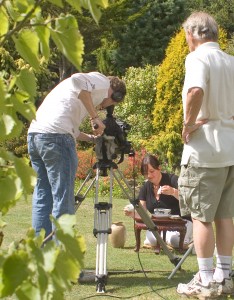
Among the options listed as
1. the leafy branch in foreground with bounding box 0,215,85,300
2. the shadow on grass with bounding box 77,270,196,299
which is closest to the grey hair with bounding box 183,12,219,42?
the shadow on grass with bounding box 77,270,196,299

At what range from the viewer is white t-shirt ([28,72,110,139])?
4.79 meters

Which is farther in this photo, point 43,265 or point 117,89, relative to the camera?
point 117,89

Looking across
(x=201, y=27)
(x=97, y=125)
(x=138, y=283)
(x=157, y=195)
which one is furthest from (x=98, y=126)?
(x=157, y=195)

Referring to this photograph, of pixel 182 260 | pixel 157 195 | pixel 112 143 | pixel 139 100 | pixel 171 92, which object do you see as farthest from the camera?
pixel 139 100

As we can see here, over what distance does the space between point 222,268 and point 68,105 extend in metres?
1.44

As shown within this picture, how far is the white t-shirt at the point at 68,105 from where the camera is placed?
4.79 m

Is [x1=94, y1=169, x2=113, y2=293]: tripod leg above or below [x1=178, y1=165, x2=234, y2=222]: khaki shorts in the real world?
below

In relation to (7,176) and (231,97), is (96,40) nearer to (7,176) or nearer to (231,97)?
(231,97)

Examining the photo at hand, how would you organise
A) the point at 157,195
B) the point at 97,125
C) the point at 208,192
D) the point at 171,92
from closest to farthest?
the point at 208,192
the point at 97,125
the point at 157,195
the point at 171,92

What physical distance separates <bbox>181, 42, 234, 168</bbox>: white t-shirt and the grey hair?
0.18ft

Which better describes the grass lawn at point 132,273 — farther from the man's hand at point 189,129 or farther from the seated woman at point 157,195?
the man's hand at point 189,129

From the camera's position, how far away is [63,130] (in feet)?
15.7

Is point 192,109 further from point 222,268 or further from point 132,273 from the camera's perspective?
point 132,273

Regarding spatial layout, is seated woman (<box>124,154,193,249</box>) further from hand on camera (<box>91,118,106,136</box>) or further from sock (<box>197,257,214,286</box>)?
sock (<box>197,257,214,286</box>)
